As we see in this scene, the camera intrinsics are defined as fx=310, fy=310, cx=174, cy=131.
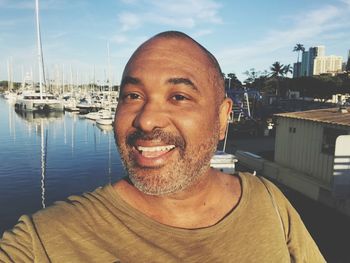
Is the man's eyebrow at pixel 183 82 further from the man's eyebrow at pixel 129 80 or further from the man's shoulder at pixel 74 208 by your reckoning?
the man's shoulder at pixel 74 208

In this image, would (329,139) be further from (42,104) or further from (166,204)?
(42,104)

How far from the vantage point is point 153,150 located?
1680 mm

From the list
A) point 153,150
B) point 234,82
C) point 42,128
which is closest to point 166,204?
point 153,150

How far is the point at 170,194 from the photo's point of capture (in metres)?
1.82

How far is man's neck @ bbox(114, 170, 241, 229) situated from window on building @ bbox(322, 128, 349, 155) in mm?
14822

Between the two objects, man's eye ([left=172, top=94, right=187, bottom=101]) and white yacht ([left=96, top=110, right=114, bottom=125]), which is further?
white yacht ([left=96, top=110, right=114, bottom=125])

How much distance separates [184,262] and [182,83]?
96 centimetres

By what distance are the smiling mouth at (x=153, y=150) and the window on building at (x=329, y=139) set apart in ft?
50.2

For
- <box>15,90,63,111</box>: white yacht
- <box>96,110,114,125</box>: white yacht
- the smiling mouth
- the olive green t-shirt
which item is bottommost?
<box>96,110,114,125</box>: white yacht

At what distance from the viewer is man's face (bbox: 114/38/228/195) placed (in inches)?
66.3

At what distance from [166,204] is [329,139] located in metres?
15.6

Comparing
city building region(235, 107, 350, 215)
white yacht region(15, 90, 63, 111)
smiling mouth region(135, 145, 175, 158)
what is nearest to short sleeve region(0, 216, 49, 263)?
smiling mouth region(135, 145, 175, 158)

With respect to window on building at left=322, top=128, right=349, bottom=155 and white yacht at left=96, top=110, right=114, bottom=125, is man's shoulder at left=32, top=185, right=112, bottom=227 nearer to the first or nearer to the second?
window on building at left=322, top=128, right=349, bottom=155

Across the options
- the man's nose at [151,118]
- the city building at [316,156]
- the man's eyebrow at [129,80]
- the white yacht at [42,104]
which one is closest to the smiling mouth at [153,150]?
the man's nose at [151,118]
